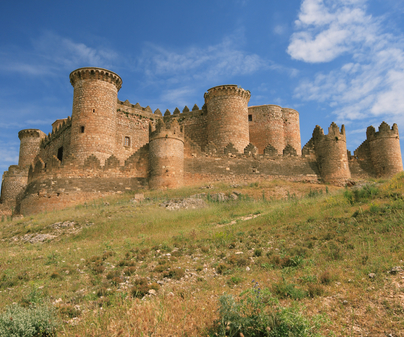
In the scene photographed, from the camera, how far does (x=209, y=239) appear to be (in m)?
10.1

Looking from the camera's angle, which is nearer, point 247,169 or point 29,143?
point 247,169

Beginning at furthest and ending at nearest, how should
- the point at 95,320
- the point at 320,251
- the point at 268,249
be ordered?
1. the point at 268,249
2. the point at 320,251
3. the point at 95,320

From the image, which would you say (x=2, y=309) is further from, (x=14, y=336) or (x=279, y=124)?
→ (x=279, y=124)

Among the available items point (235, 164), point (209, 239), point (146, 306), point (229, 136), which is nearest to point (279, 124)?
point (229, 136)

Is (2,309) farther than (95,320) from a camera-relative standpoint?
Yes

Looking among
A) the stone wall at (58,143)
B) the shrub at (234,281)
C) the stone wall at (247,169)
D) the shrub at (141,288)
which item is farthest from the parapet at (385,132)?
the stone wall at (58,143)

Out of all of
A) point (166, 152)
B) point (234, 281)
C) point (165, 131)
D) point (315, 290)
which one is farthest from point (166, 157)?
point (315, 290)

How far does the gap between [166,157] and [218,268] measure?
598 inches

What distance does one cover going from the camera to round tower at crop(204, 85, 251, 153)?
29.4 metres

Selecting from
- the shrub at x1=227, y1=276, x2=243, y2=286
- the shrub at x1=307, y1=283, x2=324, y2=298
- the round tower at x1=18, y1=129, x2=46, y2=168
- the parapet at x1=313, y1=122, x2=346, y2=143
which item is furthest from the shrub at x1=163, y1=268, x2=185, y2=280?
the round tower at x1=18, y1=129, x2=46, y2=168

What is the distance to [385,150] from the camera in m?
25.3

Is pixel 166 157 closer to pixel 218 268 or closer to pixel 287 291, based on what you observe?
pixel 218 268

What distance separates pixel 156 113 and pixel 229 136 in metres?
8.87

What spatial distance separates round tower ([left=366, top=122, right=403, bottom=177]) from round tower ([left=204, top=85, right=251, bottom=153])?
10.7 metres
